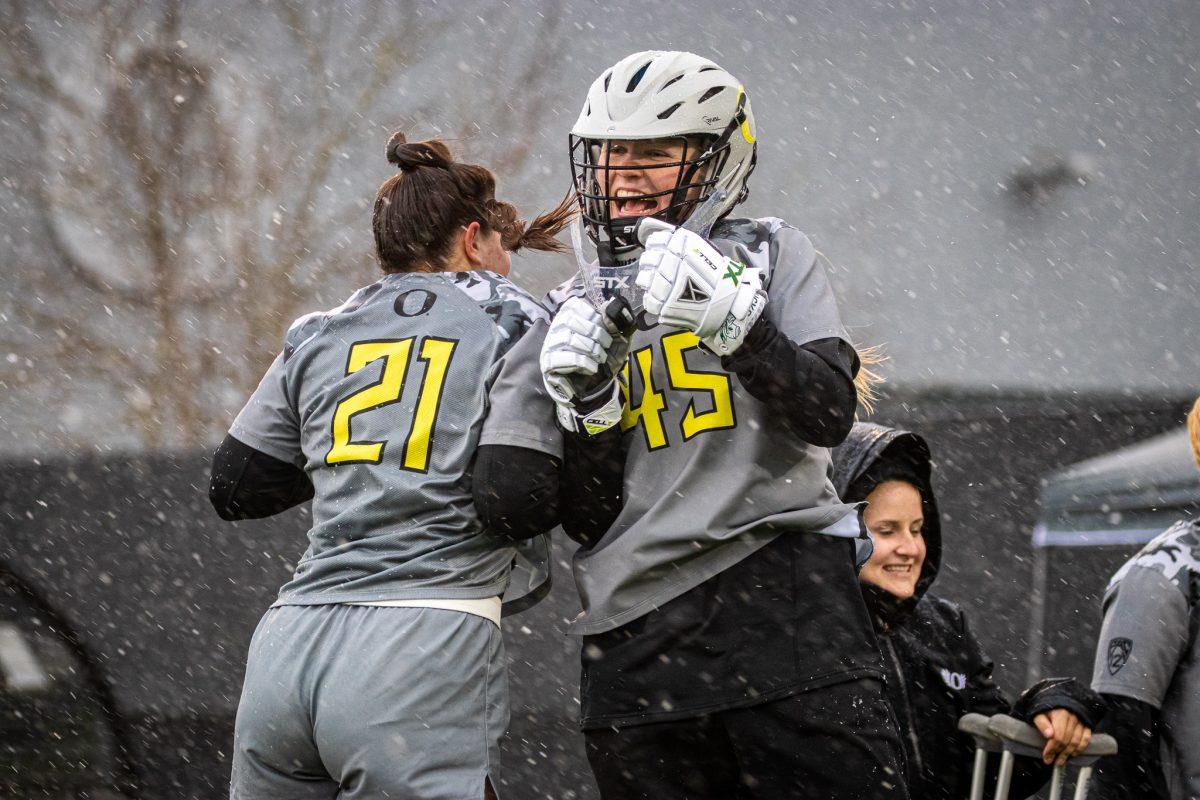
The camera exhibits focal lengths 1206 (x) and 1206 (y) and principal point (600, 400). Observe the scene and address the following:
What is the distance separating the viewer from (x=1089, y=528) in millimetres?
4598

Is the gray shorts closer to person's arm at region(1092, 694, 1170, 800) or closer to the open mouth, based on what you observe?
the open mouth

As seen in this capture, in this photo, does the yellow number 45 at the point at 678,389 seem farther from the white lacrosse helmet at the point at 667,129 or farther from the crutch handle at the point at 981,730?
the crutch handle at the point at 981,730

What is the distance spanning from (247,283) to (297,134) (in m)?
1.03

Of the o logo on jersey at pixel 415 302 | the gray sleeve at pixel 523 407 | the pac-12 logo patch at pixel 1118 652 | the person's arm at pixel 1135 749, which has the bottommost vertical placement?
the person's arm at pixel 1135 749

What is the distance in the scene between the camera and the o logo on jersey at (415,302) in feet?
7.40

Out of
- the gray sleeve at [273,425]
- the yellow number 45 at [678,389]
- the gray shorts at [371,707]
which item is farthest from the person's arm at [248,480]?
the yellow number 45 at [678,389]

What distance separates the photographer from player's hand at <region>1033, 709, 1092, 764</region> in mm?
2600

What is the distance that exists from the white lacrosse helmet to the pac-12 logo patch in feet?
4.45

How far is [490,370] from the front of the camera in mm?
2174

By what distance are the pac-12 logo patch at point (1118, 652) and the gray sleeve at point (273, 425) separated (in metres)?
1.84

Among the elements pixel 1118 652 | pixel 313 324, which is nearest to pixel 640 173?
pixel 313 324

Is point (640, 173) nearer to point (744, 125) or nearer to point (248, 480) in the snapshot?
point (744, 125)

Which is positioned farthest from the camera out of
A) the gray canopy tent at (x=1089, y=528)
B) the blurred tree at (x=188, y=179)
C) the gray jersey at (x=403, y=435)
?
the blurred tree at (x=188, y=179)

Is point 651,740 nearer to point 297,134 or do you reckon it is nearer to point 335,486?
point 335,486
